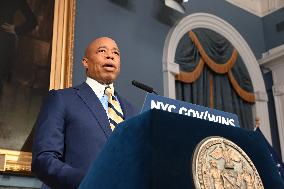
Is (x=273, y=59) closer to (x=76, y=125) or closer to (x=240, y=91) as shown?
(x=240, y=91)

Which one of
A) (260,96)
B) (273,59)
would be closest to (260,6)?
(273,59)

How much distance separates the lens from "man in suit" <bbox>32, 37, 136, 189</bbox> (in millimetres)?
1345

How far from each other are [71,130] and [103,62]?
38 cm

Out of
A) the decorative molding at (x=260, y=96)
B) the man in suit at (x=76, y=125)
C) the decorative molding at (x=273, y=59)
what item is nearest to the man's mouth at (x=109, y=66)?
the man in suit at (x=76, y=125)

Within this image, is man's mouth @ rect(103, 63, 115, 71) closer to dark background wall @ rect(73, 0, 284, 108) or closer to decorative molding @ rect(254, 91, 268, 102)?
dark background wall @ rect(73, 0, 284, 108)

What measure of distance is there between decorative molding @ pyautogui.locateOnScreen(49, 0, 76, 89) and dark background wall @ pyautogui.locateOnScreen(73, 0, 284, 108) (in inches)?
6.0

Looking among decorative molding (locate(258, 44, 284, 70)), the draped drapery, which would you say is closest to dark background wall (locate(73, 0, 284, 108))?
the draped drapery

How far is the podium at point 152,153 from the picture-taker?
77 cm

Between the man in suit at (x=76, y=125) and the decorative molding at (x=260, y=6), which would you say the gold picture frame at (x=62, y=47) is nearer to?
the man in suit at (x=76, y=125)

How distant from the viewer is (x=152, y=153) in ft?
2.52

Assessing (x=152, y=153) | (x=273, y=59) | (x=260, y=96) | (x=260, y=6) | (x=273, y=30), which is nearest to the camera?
(x=152, y=153)

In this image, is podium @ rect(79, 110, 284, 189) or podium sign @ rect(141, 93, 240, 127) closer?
podium @ rect(79, 110, 284, 189)

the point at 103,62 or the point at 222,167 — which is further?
the point at 103,62

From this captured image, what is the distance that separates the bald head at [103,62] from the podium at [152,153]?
85 cm
